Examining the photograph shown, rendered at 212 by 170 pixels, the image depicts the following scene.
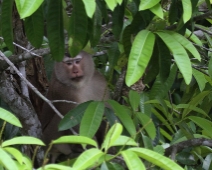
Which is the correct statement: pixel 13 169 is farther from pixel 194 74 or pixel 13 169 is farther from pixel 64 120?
pixel 194 74

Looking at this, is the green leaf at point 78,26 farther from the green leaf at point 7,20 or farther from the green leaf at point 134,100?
the green leaf at point 134,100

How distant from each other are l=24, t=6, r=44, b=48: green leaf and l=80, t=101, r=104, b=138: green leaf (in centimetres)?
34

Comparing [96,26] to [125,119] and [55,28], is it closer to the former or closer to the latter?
[55,28]

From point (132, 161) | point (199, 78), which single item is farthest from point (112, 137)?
point (199, 78)

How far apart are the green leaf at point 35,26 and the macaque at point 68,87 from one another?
3.73 ft

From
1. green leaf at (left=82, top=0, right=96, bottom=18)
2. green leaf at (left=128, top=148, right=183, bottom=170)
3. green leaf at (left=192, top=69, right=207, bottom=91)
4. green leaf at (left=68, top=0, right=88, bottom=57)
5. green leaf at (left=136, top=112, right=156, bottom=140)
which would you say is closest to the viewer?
green leaf at (left=128, top=148, right=183, bottom=170)

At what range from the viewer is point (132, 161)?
1320 mm

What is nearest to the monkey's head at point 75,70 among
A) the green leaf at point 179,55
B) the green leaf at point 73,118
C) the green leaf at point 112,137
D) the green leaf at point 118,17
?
the green leaf at point 73,118

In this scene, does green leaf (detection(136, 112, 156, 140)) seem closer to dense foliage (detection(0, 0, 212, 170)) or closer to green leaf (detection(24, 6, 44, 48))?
dense foliage (detection(0, 0, 212, 170))

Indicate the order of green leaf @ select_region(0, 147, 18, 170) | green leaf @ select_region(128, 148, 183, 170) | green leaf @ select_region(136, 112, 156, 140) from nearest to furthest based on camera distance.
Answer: green leaf @ select_region(0, 147, 18, 170)
green leaf @ select_region(128, 148, 183, 170)
green leaf @ select_region(136, 112, 156, 140)

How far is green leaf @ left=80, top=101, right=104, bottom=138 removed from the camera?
1933mm

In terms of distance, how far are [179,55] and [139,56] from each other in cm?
15

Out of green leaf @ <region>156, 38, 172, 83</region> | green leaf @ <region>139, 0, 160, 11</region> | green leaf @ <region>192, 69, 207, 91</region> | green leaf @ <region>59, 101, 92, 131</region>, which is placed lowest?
green leaf @ <region>192, 69, 207, 91</region>

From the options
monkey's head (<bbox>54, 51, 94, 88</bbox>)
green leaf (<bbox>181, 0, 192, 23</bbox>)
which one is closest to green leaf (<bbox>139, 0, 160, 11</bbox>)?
green leaf (<bbox>181, 0, 192, 23</bbox>)
